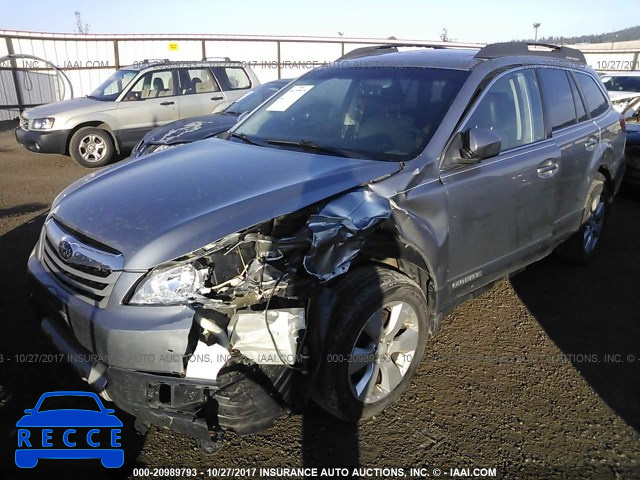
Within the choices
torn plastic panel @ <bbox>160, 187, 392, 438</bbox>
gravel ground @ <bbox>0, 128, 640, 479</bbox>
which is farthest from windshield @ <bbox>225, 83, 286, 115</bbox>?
torn plastic panel @ <bbox>160, 187, 392, 438</bbox>

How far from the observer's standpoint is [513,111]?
3.66m

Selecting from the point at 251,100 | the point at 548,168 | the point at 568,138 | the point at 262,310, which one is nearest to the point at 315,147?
the point at 262,310

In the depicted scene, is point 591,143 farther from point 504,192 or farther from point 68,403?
point 68,403

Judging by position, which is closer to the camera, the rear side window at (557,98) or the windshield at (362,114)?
the windshield at (362,114)

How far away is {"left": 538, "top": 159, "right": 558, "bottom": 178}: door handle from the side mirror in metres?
0.75

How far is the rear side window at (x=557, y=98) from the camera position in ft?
13.1

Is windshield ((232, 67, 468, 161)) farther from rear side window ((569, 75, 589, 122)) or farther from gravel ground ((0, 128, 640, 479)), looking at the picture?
rear side window ((569, 75, 589, 122))

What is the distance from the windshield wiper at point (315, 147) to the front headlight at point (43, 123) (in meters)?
7.39

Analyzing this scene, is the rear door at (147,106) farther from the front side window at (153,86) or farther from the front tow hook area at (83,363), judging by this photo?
the front tow hook area at (83,363)

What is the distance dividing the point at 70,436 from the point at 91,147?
807 cm

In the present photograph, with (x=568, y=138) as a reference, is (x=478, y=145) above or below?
above

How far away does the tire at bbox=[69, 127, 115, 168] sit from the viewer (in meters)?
9.43

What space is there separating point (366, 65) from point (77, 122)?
7.27 meters

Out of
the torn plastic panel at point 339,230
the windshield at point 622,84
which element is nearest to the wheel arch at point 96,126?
the torn plastic panel at point 339,230
